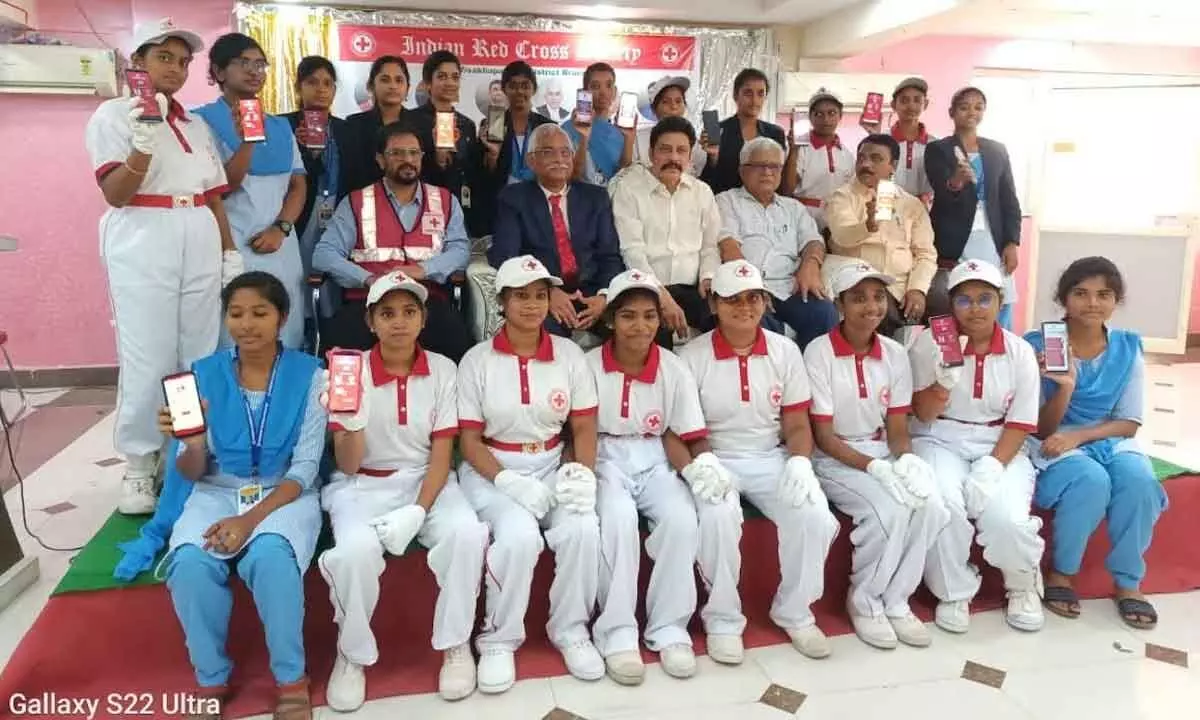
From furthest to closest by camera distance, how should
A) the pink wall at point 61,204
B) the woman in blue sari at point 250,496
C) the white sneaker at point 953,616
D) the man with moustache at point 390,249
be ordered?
the pink wall at point 61,204 < the man with moustache at point 390,249 < the white sneaker at point 953,616 < the woman in blue sari at point 250,496

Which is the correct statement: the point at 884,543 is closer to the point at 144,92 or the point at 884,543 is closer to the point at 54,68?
the point at 144,92

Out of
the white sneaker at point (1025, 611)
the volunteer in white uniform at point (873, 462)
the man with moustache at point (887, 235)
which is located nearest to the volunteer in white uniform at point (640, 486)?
the volunteer in white uniform at point (873, 462)

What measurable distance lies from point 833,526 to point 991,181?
2282 millimetres

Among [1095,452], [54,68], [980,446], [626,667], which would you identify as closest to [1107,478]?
[1095,452]

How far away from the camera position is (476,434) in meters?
2.66

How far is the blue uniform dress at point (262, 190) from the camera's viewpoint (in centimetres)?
304

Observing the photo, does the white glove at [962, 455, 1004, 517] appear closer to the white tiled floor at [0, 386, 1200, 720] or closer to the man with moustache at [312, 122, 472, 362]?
the white tiled floor at [0, 386, 1200, 720]

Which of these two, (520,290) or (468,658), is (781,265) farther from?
(468,658)

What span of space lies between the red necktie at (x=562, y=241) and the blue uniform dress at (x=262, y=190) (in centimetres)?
100

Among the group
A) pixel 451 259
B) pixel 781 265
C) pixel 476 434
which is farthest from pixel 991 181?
pixel 476 434

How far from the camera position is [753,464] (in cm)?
284

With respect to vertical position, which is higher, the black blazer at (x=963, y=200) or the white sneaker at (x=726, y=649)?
the black blazer at (x=963, y=200)

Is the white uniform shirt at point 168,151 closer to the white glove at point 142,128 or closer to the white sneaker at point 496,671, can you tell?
the white glove at point 142,128

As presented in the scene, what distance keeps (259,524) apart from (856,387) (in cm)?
194
